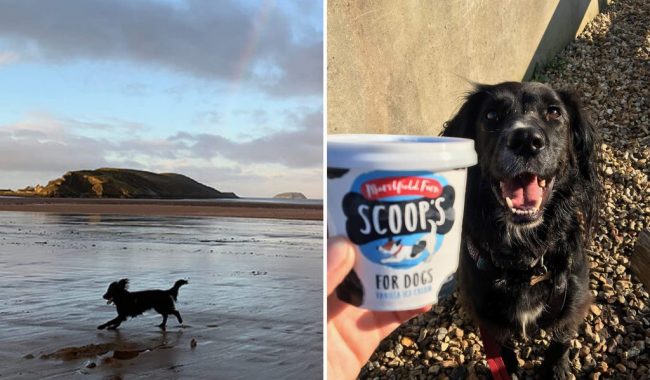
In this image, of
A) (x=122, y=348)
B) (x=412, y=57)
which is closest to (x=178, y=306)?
(x=122, y=348)

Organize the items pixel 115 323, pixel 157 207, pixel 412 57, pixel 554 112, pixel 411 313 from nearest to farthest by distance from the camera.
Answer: pixel 411 313 < pixel 554 112 < pixel 412 57 < pixel 115 323 < pixel 157 207

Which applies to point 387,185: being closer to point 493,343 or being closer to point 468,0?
point 493,343

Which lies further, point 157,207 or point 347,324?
point 157,207

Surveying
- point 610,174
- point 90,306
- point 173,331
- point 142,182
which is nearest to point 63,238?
point 90,306

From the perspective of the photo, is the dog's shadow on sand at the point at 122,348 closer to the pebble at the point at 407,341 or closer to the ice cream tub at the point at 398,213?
the pebble at the point at 407,341

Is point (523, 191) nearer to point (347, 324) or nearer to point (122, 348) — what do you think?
point (347, 324)

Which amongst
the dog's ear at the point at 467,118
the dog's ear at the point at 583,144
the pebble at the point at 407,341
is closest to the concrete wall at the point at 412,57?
the dog's ear at the point at 467,118
